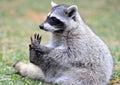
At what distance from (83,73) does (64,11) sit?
127cm

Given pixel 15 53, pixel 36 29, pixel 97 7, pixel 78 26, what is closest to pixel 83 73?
pixel 78 26

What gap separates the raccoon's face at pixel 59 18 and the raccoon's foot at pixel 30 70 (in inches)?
32.5

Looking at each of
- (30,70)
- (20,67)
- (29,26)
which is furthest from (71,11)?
(29,26)

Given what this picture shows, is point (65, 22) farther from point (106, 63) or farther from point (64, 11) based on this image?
point (106, 63)

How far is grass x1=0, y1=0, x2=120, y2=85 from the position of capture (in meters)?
8.83

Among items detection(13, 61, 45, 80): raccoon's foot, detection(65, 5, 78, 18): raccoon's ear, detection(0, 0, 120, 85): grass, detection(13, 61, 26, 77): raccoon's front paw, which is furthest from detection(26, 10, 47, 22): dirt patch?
detection(65, 5, 78, 18): raccoon's ear

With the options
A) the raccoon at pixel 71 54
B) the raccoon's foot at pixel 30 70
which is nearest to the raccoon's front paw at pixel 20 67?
the raccoon's foot at pixel 30 70

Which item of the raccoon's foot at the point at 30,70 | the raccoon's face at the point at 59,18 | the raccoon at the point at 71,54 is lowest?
the raccoon's foot at the point at 30,70

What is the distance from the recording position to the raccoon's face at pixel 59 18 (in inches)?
300

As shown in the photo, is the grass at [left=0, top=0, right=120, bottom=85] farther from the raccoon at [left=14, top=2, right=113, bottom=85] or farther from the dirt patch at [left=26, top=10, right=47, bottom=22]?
the raccoon at [left=14, top=2, right=113, bottom=85]

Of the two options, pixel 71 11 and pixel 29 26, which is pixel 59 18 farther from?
pixel 29 26

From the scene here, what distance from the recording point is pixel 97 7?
24062 mm

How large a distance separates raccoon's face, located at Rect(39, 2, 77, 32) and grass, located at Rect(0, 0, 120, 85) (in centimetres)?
104

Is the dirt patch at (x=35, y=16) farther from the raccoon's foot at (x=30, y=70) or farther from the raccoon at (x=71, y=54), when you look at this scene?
the raccoon at (x=71, y=54)
